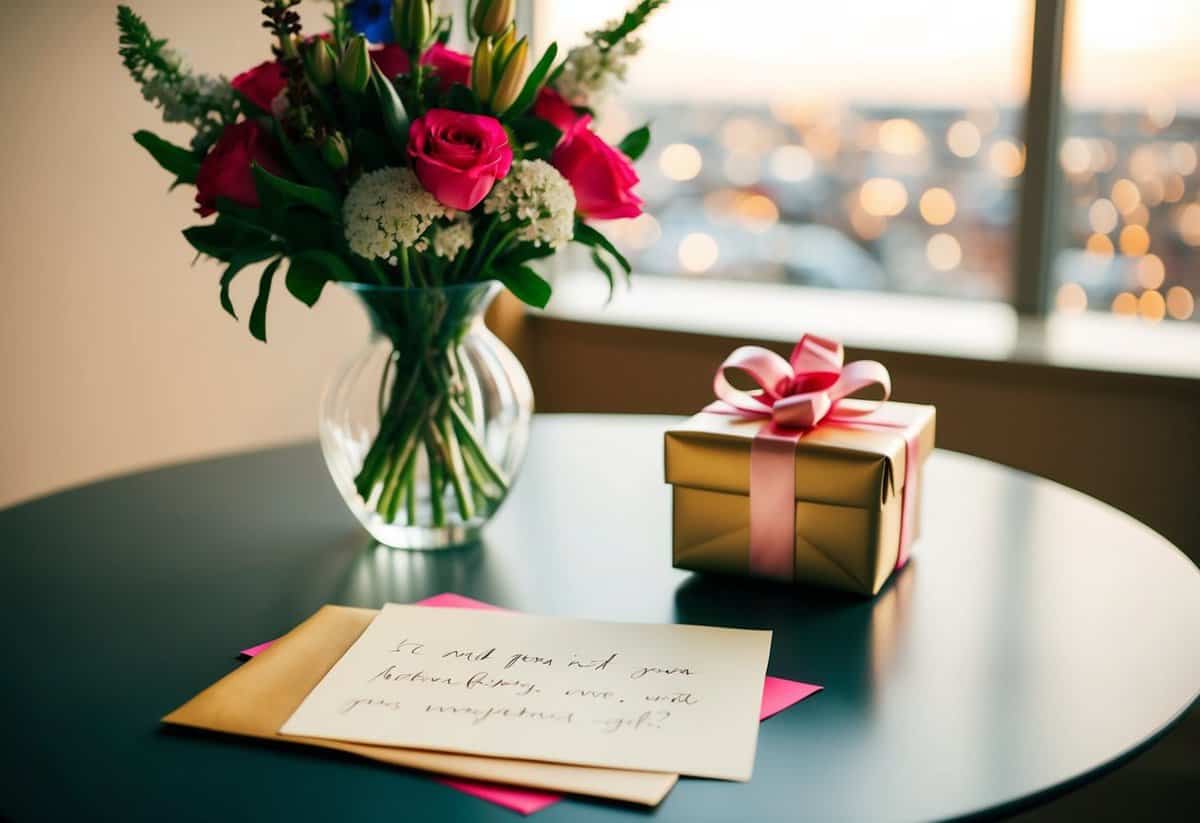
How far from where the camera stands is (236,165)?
107cm

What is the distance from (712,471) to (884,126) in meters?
1.54

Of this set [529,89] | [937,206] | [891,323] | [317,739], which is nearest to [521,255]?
[529,89]

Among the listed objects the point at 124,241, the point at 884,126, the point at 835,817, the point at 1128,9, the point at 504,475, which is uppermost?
the point at 1128,9

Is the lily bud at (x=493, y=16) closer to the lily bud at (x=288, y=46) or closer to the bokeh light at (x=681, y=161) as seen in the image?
the lily bud at (x=288, y=46)

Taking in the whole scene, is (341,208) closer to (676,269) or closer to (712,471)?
(712,471)

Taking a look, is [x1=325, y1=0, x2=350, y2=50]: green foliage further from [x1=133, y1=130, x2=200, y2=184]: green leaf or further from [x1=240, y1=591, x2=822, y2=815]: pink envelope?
[x1=240, y1=591, x2=822, y2=815]: pink envelope

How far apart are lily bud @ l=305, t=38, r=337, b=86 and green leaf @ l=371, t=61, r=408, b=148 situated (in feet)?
0.13

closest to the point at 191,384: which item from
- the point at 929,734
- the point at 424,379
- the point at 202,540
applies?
the point at 202,540

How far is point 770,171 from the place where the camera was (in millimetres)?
2586

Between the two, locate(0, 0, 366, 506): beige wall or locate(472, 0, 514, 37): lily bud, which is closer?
locate(472, 0, 514, 37): lily bud

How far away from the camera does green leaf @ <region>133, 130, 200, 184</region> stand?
1.14 meters

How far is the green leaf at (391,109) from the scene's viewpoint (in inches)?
41.9

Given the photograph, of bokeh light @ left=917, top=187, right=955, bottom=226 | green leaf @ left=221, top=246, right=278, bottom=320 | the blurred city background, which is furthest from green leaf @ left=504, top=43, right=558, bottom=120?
bokeh light @ left=917, top=187, right=955, bottom=226

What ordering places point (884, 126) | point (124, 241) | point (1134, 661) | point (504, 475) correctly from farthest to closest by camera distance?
point (884, 126)
point (124, 241)
point (504, 475)
point (1134, 661)
